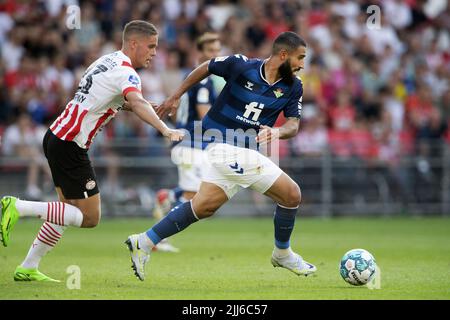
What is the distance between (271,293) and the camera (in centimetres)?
816

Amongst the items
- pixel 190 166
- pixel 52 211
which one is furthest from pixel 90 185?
pixel 190 166

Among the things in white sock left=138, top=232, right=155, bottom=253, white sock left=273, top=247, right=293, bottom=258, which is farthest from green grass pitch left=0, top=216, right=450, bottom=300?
white sock left=138, top=232, right=155, bottom=253

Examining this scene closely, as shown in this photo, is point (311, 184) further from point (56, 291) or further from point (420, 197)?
point (56, 291)

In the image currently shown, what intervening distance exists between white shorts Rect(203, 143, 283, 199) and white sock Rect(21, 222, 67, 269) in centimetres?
163

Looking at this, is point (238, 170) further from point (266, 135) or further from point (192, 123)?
point (192, 123)

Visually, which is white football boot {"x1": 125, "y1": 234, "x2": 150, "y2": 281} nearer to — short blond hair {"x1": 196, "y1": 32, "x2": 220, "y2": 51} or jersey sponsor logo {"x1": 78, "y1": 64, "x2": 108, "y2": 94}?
jersey sponsor logo {"x1": 78, "y1": 64, "x2": 108, "y2": 94}

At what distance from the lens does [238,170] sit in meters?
9.11

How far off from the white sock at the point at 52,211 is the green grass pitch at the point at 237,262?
0.64 m

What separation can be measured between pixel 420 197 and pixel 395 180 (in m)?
0.79

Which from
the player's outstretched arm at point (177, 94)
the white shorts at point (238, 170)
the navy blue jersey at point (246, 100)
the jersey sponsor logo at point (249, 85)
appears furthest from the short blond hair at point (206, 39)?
the white shorts at point (238, 170)

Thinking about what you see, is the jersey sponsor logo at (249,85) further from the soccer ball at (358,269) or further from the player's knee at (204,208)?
the soccer ball at (358,269)

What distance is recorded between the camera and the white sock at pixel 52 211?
8773 millimetres

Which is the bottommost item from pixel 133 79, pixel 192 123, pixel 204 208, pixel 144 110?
Result: pixel 204 208

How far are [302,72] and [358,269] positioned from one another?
40.8ft
